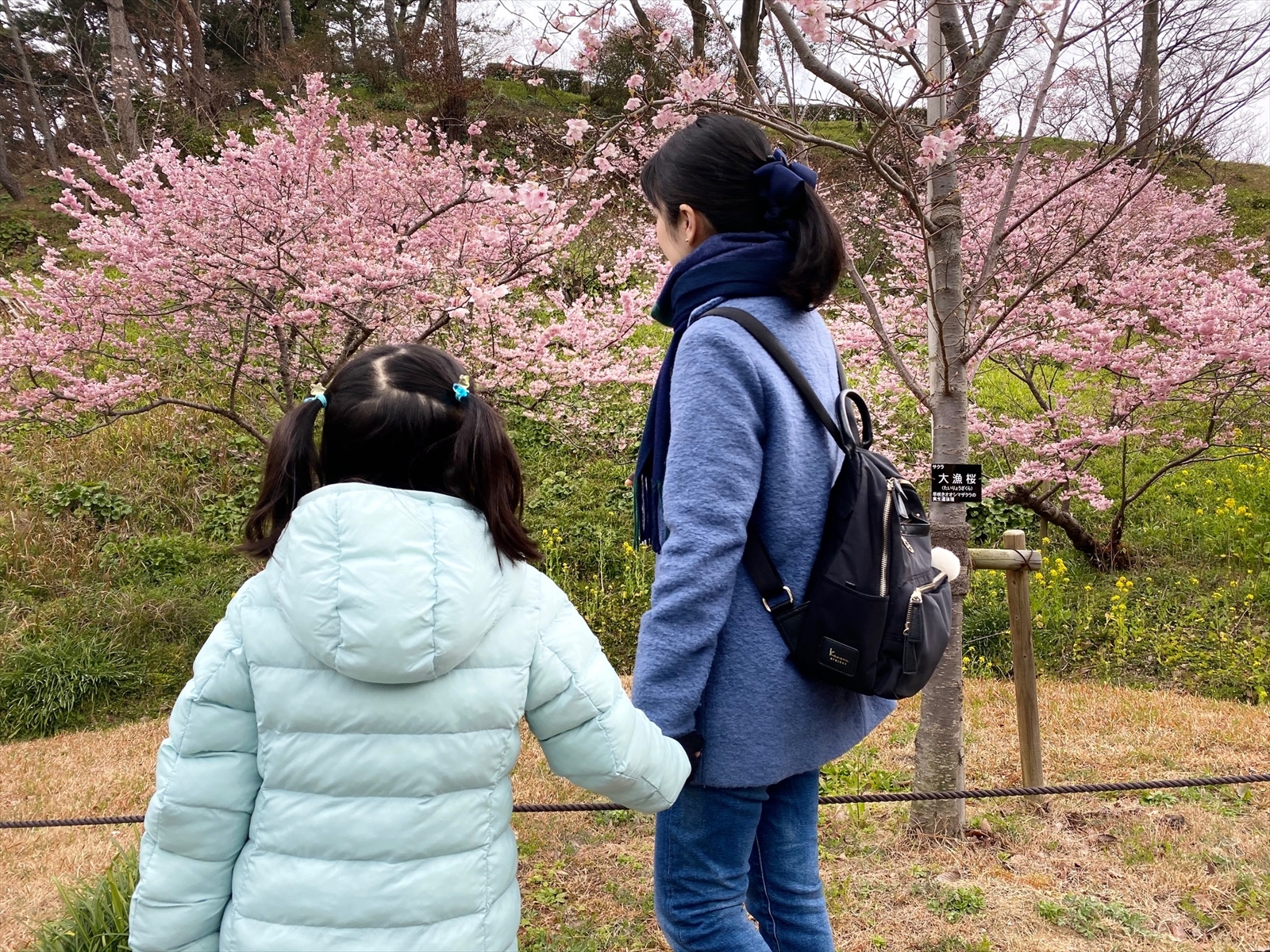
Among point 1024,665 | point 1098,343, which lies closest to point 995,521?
point 1098,343

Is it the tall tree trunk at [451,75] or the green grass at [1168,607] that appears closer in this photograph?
the green grass at [1168,607]

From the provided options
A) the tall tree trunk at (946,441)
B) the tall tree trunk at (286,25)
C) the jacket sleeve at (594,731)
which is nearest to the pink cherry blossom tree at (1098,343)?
the tall tree trunk at (946,441)

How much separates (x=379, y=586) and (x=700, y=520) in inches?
16.5

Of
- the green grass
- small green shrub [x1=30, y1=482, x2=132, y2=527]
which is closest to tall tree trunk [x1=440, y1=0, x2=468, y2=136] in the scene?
small green shrub [x1=30, y1=482, x2=132, y2=527]

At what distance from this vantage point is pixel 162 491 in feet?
22.6

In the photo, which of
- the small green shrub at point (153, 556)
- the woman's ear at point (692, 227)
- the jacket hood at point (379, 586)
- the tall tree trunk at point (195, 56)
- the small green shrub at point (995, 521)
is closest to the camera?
the jacket hood at point (379, 586)

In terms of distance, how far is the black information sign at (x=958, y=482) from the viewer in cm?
247

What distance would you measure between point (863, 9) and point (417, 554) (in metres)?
2.20

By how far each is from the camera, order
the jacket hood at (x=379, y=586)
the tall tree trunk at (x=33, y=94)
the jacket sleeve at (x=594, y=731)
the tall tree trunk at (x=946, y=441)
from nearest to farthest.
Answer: the jacket hood at (x=379, y=586) < the jacket sleeve at (x=594, y=731) < the tall tree trunk at (x=946, y=441) < the tall tree trunk at (x=33, y=94)

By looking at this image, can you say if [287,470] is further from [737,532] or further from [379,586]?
[737,532]

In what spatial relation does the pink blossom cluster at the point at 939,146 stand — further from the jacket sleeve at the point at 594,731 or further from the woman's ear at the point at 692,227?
the jacket sleeve at the point at 594,731

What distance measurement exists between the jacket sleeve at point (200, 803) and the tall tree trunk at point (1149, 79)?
2635mm

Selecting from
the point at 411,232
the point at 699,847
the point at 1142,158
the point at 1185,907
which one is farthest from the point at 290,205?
the point at 1185,907

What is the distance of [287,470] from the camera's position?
4.03ft
